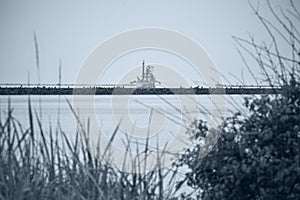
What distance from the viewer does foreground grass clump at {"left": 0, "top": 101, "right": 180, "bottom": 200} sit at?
12.6 ft

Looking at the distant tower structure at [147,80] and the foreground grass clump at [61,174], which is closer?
the foreground grass clump at [61,174]

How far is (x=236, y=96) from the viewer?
5.32 metres

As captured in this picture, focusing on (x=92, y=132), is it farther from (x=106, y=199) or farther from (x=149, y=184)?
(x=106, y=199)

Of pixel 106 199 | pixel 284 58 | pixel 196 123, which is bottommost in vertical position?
pixel 106 199

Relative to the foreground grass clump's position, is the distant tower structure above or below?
above

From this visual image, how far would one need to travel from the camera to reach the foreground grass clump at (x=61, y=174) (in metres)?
3.84

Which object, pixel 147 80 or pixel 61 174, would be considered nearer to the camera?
pixel 61 174

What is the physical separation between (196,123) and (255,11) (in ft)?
2.96

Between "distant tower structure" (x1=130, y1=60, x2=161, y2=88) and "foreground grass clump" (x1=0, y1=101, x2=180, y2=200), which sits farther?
"distant tower structure" (x1=130, y1=60, x2=161, y2=88)

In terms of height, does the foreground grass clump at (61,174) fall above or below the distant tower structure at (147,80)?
below

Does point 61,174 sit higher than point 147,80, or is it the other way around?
point 147,80

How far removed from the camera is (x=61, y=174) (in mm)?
4102

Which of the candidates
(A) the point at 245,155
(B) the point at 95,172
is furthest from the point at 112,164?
(A) the point at 245,155

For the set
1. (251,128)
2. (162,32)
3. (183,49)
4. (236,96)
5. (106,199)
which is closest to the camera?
(106,199)
